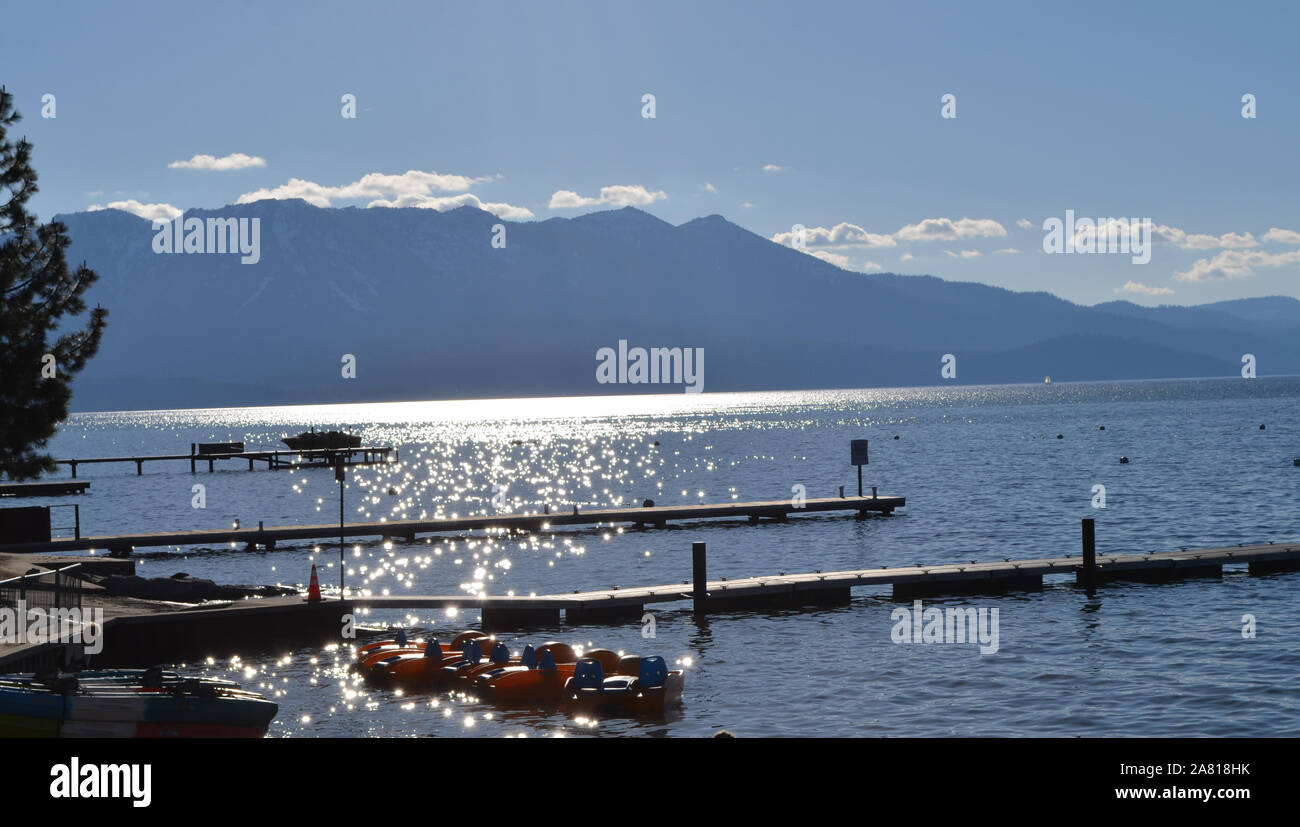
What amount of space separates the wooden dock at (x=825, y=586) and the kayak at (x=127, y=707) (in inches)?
626

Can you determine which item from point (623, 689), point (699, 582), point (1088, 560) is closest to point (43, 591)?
point (623, 689)

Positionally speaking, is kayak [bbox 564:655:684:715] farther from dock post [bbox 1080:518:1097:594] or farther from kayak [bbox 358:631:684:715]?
dock post [bbox 1080:518:1097:594]

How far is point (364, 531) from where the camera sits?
211 ft

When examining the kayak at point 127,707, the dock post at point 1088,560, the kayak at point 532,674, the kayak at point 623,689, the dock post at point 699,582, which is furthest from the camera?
the dock post at point 1088,560

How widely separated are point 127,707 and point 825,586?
25159 millimetres

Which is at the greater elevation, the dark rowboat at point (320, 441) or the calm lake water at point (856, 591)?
the dark rowboat at point (320, 441)

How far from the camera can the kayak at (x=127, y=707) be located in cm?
1830

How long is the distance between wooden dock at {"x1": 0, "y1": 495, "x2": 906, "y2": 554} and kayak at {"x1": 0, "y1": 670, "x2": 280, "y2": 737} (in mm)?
38555

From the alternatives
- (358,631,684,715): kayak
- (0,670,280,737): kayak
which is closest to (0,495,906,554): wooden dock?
(358,631,684,715): kayak

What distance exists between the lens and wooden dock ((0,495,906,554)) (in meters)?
60.4

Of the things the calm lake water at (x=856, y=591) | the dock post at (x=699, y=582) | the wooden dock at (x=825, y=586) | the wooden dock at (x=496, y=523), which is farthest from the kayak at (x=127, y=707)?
the wooden dock at (x=496, y=523)

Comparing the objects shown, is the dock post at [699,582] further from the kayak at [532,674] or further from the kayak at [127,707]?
the kayak at [127,707]

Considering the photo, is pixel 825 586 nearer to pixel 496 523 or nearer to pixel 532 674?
pixel 532 674
